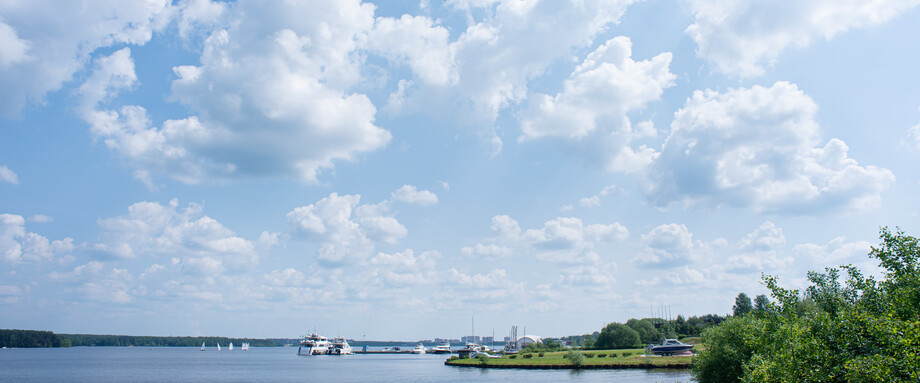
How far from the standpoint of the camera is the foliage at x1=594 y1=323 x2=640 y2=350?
194438mm

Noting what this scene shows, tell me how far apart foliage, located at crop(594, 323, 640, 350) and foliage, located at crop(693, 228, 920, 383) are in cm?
16658

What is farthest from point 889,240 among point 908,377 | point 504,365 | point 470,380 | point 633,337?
point 633,337

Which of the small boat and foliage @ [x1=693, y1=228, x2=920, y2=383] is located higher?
foliage @ [x1=693, y1=228, x2=920, y2=383]

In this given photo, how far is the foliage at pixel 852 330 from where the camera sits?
2366cm

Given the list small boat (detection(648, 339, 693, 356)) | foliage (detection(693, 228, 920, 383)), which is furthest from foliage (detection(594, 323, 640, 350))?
foliage (detection(693, 228, 920, 383))

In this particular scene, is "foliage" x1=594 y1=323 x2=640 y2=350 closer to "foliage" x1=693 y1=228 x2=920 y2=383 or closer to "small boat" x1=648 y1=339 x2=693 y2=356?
"small boat" x1=648 y1=339 x2=693 y2=356

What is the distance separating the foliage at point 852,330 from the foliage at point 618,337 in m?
167

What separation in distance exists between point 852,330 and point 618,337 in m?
177

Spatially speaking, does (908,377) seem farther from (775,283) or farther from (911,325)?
(775,283)

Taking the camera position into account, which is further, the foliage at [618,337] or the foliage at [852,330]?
the foliage at [618,337]

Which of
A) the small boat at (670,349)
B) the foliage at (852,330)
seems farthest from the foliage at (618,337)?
the foliage at (852,330)

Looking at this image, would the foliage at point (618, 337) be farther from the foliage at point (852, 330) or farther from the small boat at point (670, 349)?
the foliage at point (852, 330)

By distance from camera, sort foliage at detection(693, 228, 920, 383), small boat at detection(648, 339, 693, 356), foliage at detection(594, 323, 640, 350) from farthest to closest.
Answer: foliage at detection(594, 323, 640, 350) → small boat at detection(648, 339, 693, 356) → foliage at detection(693, 228, 920, 383)

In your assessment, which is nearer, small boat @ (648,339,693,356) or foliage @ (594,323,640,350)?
small boat @ (648,339,693,356)
